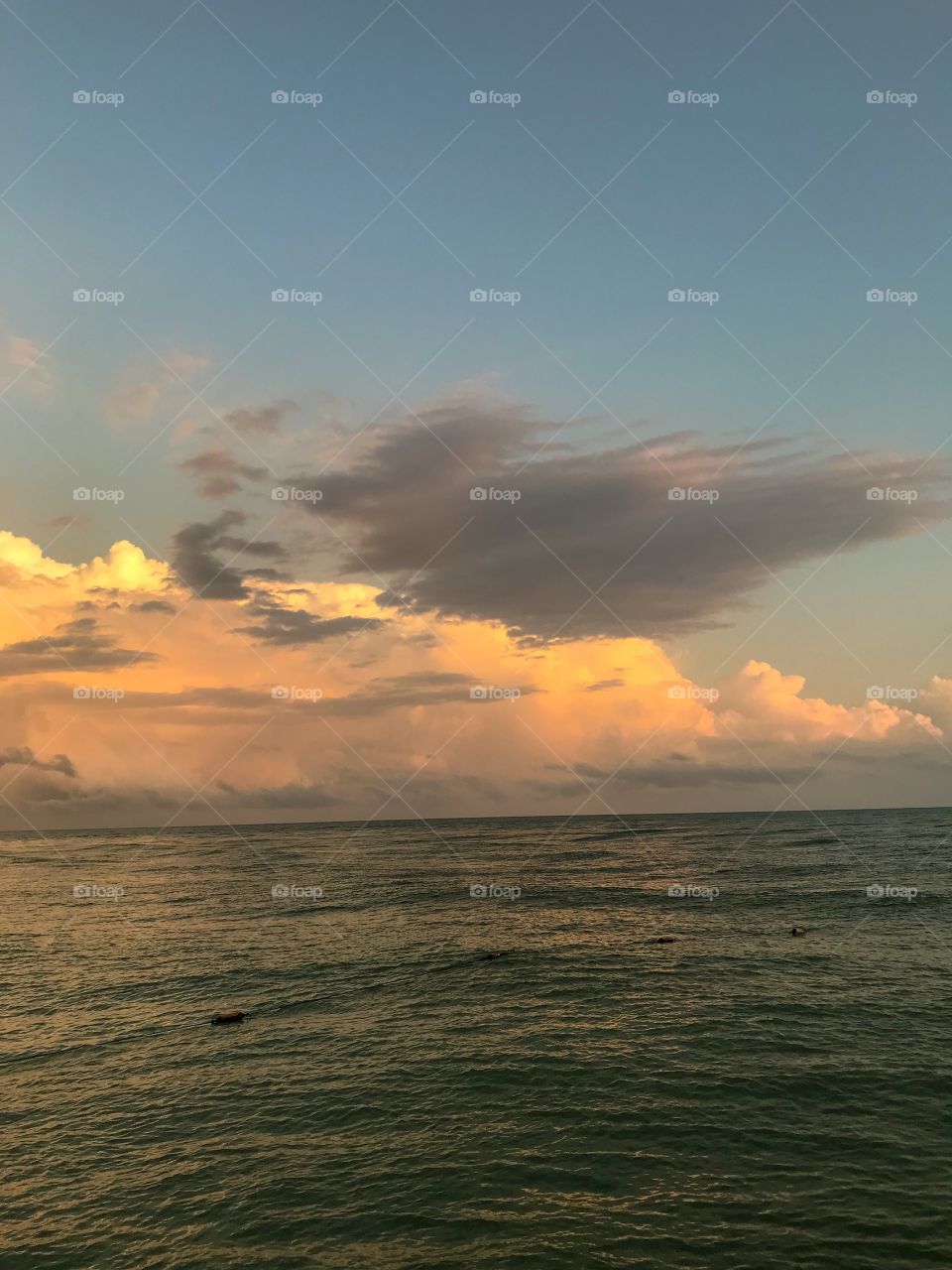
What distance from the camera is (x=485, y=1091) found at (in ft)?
105

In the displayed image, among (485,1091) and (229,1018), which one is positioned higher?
(229,1018)

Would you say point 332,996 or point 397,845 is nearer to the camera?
point 332,996

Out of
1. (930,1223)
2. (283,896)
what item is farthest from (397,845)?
(930,1223)

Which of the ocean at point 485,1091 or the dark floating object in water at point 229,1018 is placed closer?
the ocean at point 485,1091

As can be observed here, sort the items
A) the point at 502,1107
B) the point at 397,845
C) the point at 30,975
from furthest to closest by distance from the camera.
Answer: the point at 397,845 < the point at 30,975 < the point at 502,1107

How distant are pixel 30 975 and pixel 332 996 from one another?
25716 millimetres

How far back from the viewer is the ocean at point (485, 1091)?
22.4m

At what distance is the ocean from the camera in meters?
22.4

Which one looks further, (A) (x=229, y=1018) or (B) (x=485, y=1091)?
(A) (x=229, y=1018)

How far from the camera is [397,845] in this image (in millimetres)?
177375

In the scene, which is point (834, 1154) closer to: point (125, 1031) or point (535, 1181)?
point (535, 1181)

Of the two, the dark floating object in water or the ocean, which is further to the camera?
the dark floating object in water

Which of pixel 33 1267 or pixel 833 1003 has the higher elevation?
pixel 33 1267

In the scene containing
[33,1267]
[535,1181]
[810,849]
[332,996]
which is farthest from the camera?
[810,849]
